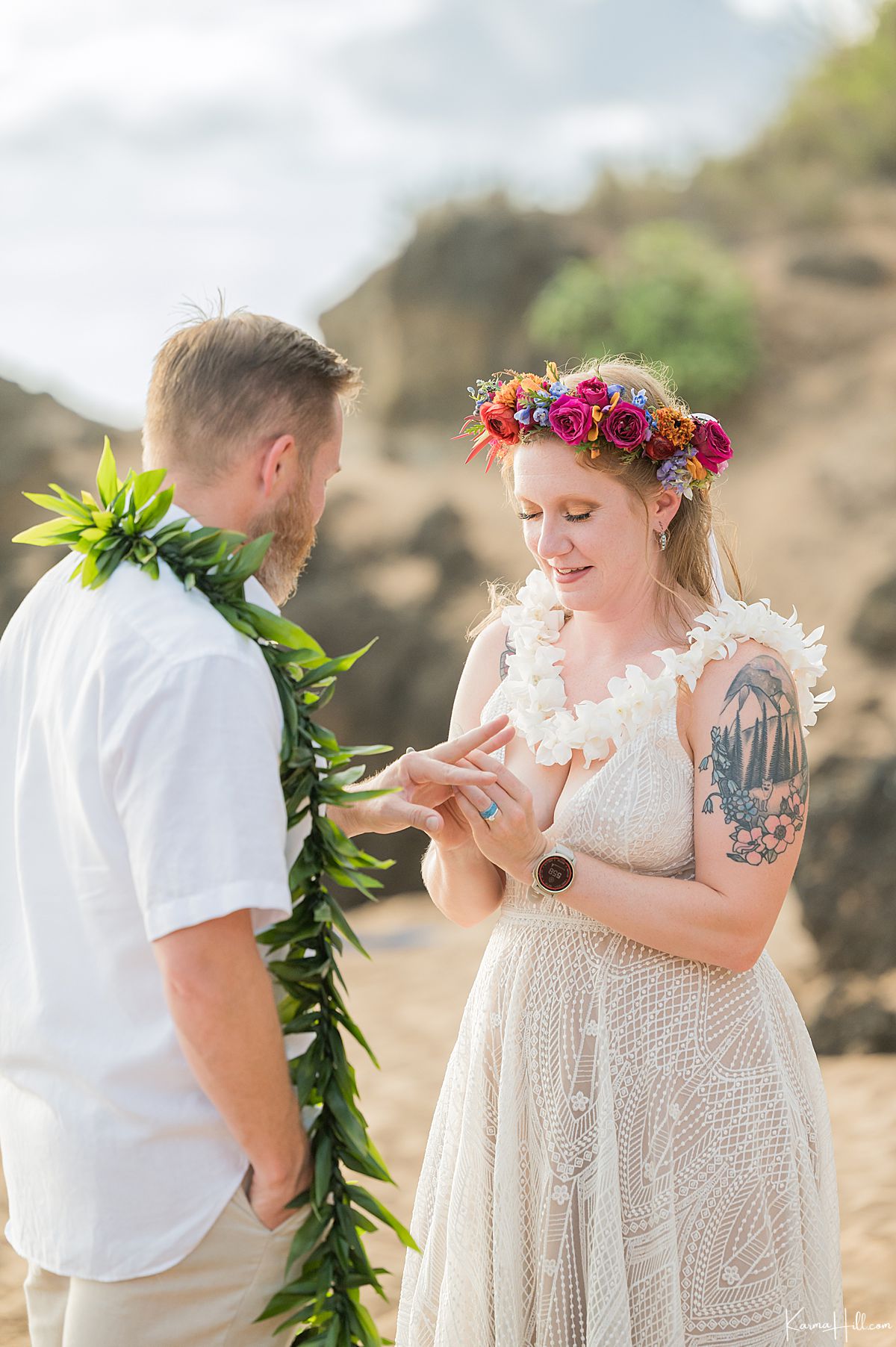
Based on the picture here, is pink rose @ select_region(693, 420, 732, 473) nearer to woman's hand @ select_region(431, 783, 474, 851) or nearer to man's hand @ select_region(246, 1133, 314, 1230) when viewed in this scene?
woman's hand @ select_region(431, 783, 474, 851)

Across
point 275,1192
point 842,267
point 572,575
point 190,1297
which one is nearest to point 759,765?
point 572,575

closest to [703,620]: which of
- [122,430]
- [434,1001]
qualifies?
[434,1001]

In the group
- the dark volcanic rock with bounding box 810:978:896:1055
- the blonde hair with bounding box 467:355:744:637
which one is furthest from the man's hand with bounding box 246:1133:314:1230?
the dark volcanic rock with bounding box 810:978:896:1055

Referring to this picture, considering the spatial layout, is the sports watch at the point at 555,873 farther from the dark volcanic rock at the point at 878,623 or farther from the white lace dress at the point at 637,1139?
the dark volcanic rock at the point at 878,623

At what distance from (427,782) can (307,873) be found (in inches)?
20.3

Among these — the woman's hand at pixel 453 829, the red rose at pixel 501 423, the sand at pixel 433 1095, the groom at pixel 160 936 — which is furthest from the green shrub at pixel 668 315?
the groom at pixel 160 936

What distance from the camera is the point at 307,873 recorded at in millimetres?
2045

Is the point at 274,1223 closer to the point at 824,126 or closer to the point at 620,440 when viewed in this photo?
the point at 620,440

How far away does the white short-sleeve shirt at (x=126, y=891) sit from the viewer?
1.74 meters

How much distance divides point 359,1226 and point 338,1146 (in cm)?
16

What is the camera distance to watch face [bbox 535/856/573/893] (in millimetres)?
2439

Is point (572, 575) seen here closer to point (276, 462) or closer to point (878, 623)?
point (276, 462)

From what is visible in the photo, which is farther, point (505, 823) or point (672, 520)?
point (672, 520)

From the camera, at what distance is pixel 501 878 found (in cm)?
280
